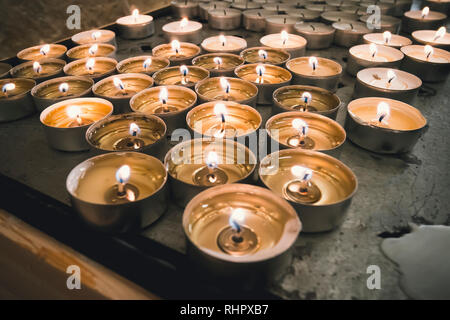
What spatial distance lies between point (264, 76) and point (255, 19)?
0.93 m

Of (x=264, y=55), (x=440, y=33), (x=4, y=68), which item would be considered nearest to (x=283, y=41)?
(x=264, y=55)

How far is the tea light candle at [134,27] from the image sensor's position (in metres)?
2.60

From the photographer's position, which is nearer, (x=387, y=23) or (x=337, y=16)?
(x=387, y=23)

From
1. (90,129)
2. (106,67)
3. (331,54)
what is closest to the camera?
(90,129)

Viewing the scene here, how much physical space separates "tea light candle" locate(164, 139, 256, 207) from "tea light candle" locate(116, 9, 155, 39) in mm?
1589

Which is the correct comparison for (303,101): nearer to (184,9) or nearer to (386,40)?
(386,40)

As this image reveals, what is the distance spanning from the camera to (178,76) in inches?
80.4

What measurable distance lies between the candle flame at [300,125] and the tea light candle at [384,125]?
0.26 meters

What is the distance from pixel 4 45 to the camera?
7.08 feet

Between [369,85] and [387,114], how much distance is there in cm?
25

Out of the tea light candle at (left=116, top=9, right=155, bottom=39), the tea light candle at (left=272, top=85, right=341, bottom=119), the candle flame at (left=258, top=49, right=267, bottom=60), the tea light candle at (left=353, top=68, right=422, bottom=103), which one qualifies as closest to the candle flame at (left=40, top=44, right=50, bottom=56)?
the tea light candle at (left=116, top=9, right=155, bottom=39)

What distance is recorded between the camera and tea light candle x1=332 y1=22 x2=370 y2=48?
2508mm
